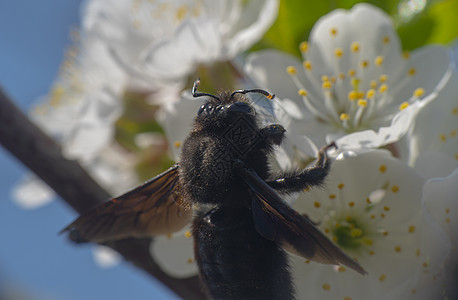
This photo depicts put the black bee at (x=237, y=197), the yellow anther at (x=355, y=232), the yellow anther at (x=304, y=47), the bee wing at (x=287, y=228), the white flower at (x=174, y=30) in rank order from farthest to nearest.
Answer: the white flower at (x=174, y=30) < the yellow anther at (x=304, y=47) < the yellow anther at (x=355, y=232) < the black bee at (x=237, y=197) < the bee wing at (x=287, y=228)

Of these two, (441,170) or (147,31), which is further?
(147,31)

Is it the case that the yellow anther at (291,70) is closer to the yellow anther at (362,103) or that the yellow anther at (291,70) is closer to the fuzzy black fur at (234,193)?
the yellow anther at (362,103)

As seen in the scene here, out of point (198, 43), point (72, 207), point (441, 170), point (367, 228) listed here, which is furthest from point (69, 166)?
point (441, 170)

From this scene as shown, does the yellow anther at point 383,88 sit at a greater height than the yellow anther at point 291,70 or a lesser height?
lesser

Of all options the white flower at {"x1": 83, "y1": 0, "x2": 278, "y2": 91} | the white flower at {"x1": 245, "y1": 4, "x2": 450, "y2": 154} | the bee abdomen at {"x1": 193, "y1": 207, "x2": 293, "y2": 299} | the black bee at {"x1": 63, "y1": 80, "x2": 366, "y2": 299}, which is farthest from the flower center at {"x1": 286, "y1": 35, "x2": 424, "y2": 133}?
the bee abdomen at {"x1": 193, "y1": 207, "x2": 293, "y2": 299}

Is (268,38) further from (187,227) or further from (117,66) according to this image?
(187,227)

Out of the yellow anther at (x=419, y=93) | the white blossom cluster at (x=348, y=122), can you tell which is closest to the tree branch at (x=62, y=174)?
the white blossom cluster at (x=348, y=122)
